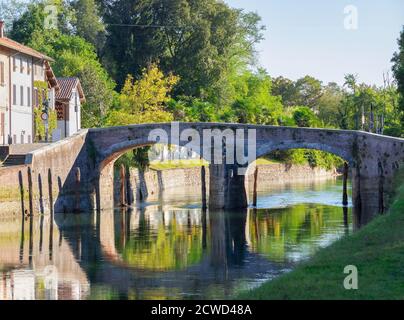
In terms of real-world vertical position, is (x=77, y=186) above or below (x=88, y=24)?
below

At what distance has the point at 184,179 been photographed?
9219cm

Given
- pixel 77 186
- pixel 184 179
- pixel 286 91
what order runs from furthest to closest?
pixel 286 91
pixel 184 179
pixel 77 186

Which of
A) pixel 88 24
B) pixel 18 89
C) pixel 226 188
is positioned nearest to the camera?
pixel 226 188

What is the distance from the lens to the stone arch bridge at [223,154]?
6444 centimetres

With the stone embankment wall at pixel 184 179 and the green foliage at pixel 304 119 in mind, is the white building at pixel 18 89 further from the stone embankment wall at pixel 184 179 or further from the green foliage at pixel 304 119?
the green foliage at pixel 304 119

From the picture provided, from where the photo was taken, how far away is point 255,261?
42500 millimetres

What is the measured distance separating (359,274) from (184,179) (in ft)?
212

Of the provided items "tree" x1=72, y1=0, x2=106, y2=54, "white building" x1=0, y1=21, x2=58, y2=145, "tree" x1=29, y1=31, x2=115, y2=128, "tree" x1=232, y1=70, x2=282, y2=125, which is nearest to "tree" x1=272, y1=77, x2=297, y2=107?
"tree" x1=232, y1=70, x2=282, y2=125

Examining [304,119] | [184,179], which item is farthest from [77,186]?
[304,119]

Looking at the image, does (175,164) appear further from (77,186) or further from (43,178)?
(43,178)

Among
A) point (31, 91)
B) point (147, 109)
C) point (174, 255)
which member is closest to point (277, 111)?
point (147, 109)

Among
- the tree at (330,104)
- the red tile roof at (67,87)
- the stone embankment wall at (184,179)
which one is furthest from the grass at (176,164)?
the tree at (330,104)

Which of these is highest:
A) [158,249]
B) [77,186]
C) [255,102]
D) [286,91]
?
[286,91]

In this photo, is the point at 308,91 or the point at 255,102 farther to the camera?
the point at 308,91
